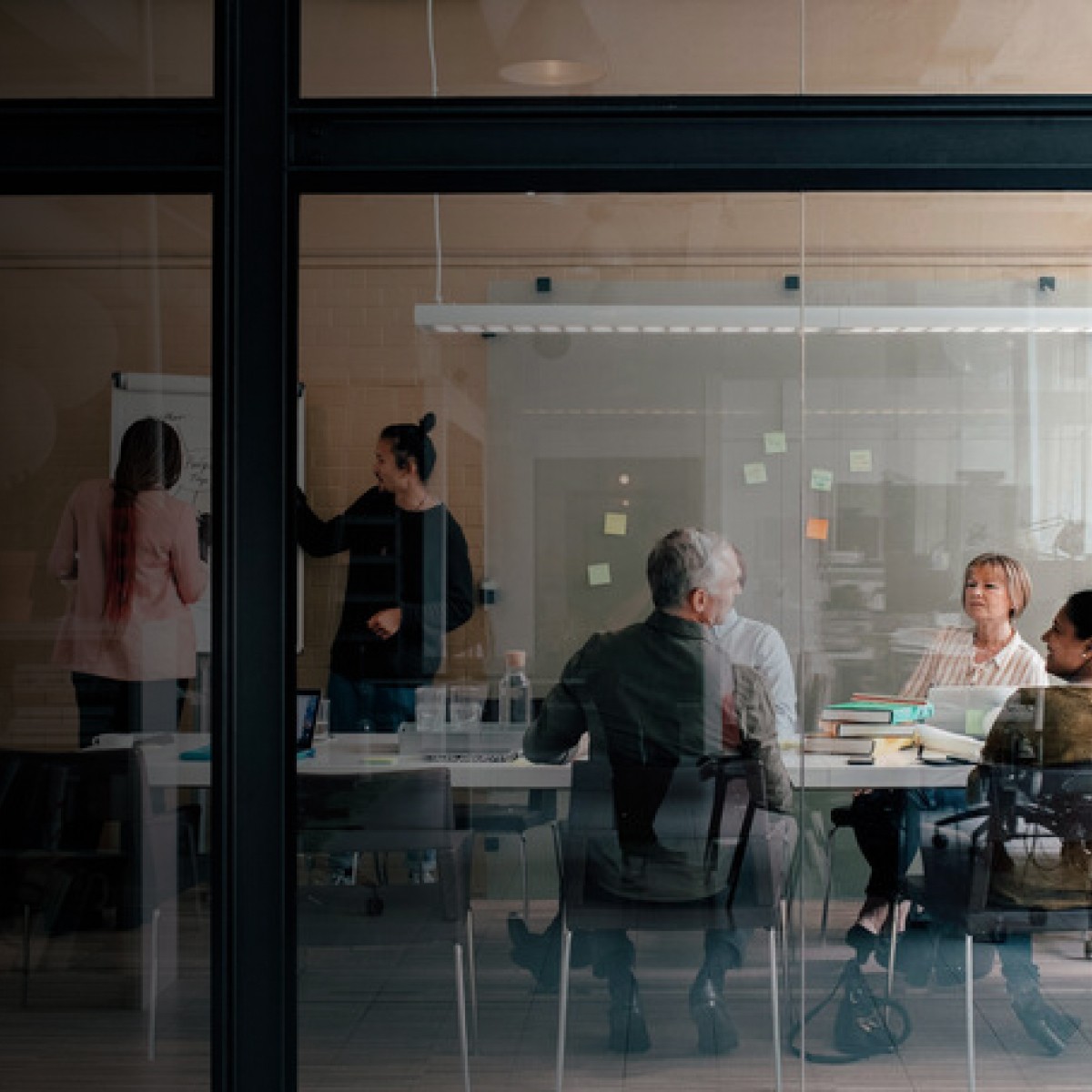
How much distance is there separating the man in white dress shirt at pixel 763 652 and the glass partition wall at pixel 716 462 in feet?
0.06

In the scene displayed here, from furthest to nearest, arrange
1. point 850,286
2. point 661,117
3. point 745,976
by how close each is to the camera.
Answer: point 850,286, point 745,976, point 661,117

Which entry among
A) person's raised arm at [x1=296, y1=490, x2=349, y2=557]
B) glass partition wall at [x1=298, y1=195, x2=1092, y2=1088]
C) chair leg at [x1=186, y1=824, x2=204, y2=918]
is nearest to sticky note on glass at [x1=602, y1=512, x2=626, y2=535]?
glass partition wall at [x1=298, y1=195, x2=1092, y2=1088]

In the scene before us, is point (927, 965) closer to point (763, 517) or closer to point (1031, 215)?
point (763, 517)

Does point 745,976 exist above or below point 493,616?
below

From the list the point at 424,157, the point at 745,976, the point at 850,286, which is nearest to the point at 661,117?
the point at 424,157

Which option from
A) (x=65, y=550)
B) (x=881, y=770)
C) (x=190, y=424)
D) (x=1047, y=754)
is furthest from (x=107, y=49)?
(x=1047, y=754)

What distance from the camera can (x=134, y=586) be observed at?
387 cm

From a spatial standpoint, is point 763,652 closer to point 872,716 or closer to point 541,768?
point 872,716

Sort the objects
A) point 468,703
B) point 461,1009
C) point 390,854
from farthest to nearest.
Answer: point 468,703 → point 390,854 → point 461,1009

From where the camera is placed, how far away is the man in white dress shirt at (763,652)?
12.9 feet

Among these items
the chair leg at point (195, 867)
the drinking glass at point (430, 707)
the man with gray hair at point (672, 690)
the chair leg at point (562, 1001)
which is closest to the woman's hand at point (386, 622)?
the drinking glass at point (430, 707)

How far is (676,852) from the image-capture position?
12.6 feet

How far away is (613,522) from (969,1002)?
4.26 feet

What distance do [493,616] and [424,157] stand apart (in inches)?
44.9
